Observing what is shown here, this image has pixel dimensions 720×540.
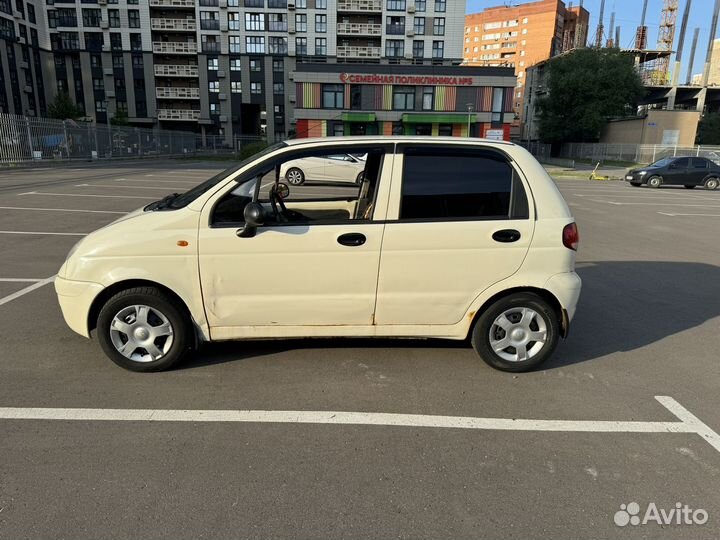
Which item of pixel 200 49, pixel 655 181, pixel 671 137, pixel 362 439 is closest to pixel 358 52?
pixel 200 49

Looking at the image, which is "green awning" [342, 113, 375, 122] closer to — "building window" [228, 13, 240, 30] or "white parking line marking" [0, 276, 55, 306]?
"building window" [228, 13, 240, 30]

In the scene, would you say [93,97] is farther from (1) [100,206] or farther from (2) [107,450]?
(2) [107,450]

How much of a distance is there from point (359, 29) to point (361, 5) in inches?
112

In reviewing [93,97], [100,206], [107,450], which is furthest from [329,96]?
[107,450]

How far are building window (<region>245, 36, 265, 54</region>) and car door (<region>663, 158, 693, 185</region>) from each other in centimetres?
5885

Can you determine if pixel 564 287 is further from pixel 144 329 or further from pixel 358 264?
pixel 144 329

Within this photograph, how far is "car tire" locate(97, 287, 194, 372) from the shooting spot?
3648 mm

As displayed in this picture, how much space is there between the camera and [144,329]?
146 inches

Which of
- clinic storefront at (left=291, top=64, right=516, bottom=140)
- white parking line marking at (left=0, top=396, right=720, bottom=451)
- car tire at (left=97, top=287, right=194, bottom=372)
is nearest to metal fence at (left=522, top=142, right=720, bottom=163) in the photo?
clinic storefront at (left=291, top=64, right=516, bottom=140)

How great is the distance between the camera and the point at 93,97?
7081cm

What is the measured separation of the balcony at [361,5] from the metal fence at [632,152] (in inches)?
1165

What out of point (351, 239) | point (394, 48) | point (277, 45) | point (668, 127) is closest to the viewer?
point (351, 239)

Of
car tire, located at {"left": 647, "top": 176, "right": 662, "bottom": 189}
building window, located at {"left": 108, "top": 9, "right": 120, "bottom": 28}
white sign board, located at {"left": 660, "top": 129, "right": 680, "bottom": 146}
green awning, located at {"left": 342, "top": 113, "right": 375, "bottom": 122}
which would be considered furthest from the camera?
building window, located at {"left": 108, "top": 9, "right": 120, "bottom": 28}

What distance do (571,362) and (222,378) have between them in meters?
2.86
